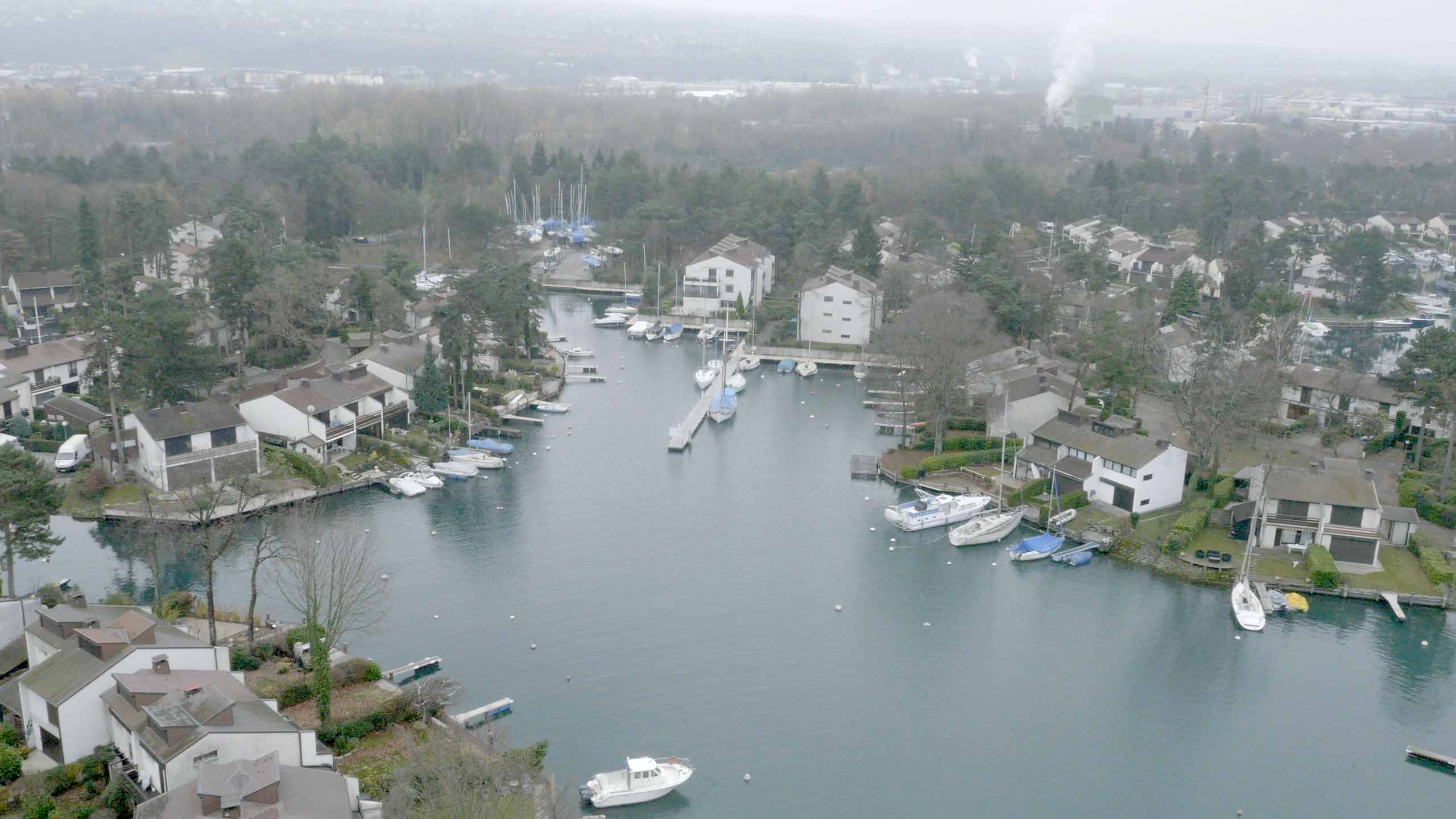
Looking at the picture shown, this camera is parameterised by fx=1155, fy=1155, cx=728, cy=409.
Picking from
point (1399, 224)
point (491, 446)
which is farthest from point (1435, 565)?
point (1399, 224)

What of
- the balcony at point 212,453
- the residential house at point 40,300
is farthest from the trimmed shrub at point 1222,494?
the residential house at point 40,300

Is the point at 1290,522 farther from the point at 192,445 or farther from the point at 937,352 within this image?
the point at 192,445

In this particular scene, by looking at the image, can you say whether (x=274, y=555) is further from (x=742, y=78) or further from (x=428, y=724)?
(x=742, y=78)

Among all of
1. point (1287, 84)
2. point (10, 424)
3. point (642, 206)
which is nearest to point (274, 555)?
point (10, 424)

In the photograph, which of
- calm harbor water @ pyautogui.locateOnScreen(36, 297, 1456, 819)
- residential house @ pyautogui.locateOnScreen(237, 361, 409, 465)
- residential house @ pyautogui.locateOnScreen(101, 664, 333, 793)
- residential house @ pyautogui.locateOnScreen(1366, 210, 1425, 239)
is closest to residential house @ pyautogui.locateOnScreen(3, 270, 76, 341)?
residential house @ pyautogui.locateOnScreen(237, 361, 409, 465)

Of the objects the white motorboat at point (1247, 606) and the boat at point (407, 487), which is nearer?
the white motorboat at point (1247, 606)

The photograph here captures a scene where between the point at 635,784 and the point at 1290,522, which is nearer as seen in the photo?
the point at 635,784

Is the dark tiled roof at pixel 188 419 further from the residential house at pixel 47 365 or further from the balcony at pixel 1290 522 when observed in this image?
the balcony at pixel 1290 522
